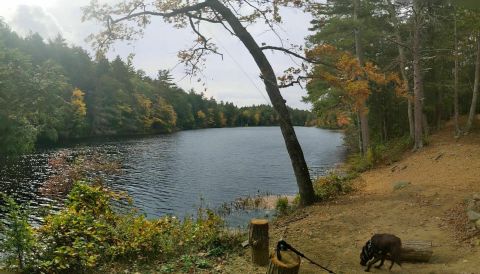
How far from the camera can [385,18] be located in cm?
2784

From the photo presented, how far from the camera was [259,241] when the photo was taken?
827 centimetres

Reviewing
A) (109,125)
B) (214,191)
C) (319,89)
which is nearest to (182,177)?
(214,191)

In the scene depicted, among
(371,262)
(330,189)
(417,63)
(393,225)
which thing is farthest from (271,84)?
(417,63)

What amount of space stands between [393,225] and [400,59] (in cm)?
1584

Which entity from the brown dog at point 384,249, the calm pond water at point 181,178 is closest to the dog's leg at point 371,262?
the brown dog at point 384,249

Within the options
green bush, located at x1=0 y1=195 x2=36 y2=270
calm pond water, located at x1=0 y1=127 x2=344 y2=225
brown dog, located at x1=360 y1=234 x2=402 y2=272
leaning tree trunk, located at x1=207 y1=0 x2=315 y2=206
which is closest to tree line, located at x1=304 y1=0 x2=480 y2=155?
→ leaning tree trunk, located at x1=207 y1=0 x2=315 y2=206

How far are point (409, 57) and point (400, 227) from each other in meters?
20.5

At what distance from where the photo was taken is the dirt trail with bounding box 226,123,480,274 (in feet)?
26.3

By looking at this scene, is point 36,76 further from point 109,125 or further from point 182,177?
point 109,125

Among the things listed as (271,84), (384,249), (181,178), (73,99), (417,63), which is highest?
(73,99)

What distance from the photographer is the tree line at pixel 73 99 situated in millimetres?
29203

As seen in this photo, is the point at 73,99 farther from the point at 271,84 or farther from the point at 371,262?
the point at 371,262

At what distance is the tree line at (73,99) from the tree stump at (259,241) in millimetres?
8914

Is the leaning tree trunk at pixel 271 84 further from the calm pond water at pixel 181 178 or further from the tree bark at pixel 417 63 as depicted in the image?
the tree bark at pixel 417 63
